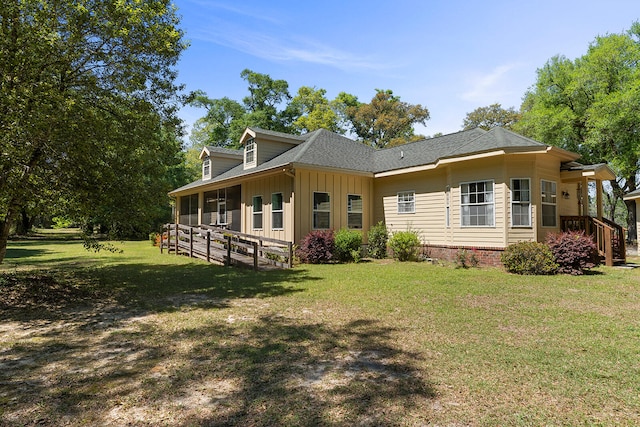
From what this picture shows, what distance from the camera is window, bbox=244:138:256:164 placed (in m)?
16.6

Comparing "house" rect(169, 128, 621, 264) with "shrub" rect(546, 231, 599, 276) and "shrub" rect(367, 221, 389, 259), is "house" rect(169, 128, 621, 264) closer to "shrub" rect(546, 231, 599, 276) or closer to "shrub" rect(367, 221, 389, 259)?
"shrub" rect(367, 221, 389, 259)

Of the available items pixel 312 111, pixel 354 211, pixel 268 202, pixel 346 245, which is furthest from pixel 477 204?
pixel 312 111

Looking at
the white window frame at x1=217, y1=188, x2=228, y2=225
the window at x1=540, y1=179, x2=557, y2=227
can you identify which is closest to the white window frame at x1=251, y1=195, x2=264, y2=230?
the white window frame at x1=217, y1=188, x2=228, y2=225

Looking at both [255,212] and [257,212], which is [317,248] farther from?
[255,212]

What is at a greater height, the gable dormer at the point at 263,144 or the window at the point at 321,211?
the gable dormer at the point at 263,144

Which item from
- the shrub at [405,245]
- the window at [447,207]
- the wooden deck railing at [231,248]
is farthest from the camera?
the shrub at [405,245]

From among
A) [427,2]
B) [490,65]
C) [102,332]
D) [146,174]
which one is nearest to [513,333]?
[102,332]

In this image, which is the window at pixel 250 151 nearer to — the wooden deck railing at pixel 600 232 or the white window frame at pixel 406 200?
the white window frame at pixel 406 200

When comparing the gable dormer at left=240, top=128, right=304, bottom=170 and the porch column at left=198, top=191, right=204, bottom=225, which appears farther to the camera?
the porch column at left=198, top=191, right=204, bottom=225

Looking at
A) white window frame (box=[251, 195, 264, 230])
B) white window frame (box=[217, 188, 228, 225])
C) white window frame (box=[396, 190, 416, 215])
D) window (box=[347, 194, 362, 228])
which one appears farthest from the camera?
white window frame (box=[217, 188, 228, 225])

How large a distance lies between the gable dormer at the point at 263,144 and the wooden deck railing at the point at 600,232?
38.0ft

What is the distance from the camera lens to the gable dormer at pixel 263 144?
16391 mm

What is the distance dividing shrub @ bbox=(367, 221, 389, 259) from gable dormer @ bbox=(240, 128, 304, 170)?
607 cm

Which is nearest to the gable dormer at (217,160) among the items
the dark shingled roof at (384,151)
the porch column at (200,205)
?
the porch column at (200,205)
